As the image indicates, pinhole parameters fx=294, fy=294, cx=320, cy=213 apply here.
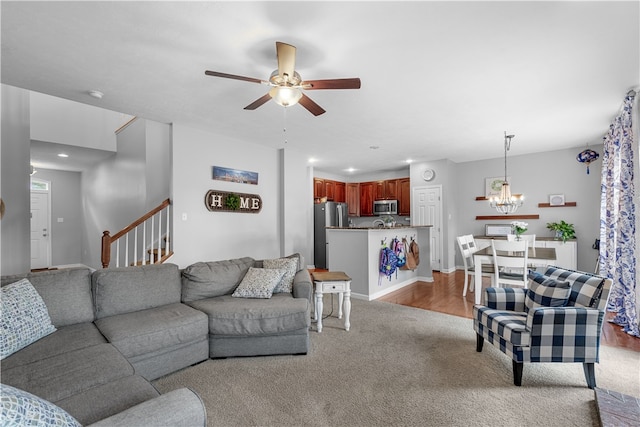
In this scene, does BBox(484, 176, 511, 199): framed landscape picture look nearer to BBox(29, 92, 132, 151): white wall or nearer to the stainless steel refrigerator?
the stainless steel refrigerator

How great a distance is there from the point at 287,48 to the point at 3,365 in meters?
2.50

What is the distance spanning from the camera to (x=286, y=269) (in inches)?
125

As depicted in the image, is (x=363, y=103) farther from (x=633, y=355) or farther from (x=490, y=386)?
(x=633, y=355)

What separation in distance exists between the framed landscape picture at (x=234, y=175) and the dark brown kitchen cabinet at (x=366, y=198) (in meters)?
3.93

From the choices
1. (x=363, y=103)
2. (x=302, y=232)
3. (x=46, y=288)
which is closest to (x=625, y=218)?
(x=363, y=103)

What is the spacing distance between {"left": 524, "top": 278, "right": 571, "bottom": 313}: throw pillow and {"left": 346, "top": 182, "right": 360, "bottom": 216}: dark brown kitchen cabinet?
594 centimetres

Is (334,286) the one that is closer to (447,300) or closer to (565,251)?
(447,300)

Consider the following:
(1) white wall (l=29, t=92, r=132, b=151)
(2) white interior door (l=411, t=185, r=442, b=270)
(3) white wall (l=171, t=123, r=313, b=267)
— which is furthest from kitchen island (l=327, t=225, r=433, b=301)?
(1) white wall (l=29, t=92, r=132, b=151)

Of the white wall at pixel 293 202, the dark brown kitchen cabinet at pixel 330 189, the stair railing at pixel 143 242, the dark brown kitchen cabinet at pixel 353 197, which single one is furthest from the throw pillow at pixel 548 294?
the dark brown kitchen cabinet at pixel 353 197

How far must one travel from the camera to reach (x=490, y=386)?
7.09ft

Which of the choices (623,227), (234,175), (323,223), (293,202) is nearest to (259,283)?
(234,175)

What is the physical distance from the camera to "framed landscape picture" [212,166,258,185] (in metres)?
4.64

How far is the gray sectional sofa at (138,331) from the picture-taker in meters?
1.44

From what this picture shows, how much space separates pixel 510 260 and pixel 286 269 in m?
2.89
